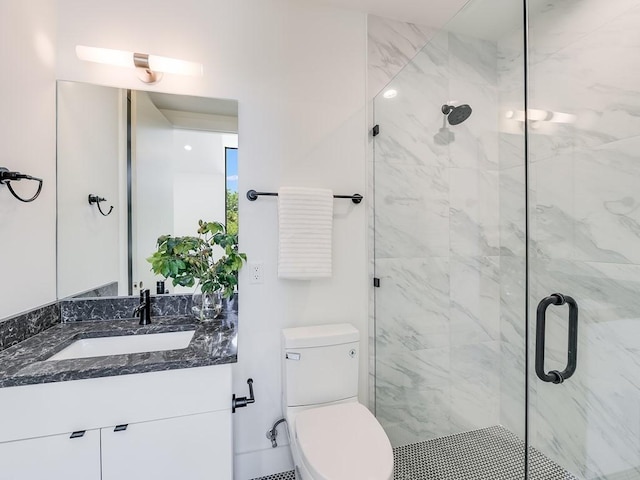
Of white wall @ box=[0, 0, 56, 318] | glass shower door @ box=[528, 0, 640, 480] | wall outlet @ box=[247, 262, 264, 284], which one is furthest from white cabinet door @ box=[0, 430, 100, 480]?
glass shower door @ box=[528, 0, 640, 480]

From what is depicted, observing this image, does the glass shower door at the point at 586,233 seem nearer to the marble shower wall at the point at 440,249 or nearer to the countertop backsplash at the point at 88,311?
the marble shower wall at the point at 440,249

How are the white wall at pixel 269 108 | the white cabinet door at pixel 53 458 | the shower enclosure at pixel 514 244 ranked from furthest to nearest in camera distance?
the white wall at pixel 269 108
the shower enclosure at pixel 514 244
the white cabinet door at pixel 53 458

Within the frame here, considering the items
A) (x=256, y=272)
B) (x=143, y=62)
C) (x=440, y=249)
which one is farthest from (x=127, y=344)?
(x=440, y=249)

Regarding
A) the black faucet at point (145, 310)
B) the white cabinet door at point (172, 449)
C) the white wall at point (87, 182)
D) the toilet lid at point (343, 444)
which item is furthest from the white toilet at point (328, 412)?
the white wall at point (87, 182)

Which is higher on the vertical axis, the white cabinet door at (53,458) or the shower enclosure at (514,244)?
the shower enclosure at (514,244)

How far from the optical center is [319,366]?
1.49m

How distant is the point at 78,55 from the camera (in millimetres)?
1422

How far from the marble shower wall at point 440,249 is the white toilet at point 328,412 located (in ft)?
1.32

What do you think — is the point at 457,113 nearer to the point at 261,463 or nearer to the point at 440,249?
the point at 440,249

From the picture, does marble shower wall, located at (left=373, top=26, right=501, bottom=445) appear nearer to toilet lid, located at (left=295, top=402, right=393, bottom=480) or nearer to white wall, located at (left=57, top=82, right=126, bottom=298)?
toilet lid, located at (left=295, top=402, right=393, bottom=480)

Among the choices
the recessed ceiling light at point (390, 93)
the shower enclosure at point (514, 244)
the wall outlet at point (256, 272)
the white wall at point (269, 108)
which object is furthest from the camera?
the recessed ceiling light at point (390, 93)

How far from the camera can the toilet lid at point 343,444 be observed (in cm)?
103

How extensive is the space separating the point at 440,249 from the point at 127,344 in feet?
5.30

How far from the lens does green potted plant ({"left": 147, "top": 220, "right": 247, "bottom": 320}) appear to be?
1.51 m
